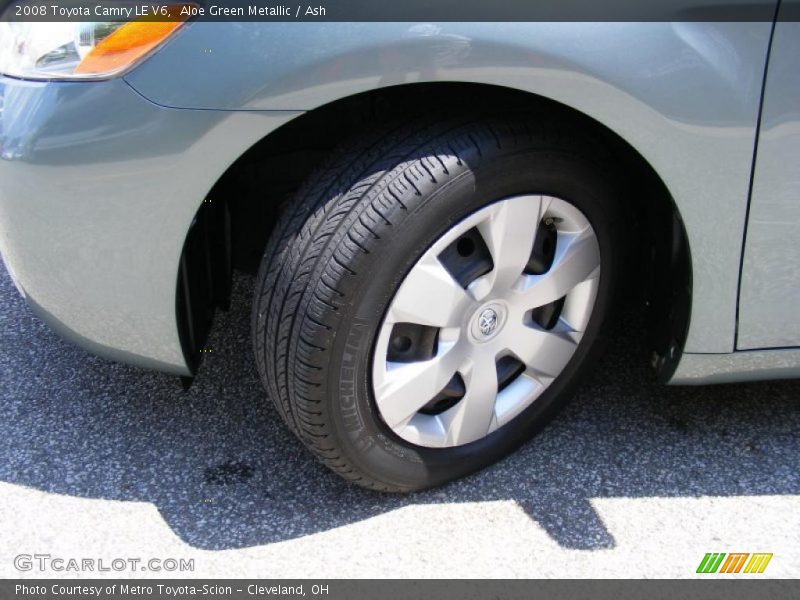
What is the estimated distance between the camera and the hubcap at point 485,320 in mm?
1933

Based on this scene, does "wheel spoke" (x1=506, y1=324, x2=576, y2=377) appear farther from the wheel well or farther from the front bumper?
the front bumper

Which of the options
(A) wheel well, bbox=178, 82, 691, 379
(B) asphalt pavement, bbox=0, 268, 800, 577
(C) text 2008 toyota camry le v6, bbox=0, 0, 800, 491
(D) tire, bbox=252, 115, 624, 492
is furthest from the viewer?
(B) asphalt pavement, bbox=0, 268, 800, 577

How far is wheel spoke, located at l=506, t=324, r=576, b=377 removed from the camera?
2.12 metres

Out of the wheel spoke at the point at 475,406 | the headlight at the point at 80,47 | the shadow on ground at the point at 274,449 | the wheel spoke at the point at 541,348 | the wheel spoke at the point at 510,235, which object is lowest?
the shadow on ground at the point at 274,449

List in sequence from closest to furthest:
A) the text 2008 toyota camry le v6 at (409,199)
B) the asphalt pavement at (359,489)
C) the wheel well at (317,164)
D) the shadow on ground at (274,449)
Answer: the text 2008 toyota camry le v6 at (409,199), the wheel well at (317,164), the asphalt pavement at (359,489), the shadow on ground at (274,449)

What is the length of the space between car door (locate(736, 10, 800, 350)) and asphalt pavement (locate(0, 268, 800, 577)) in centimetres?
42

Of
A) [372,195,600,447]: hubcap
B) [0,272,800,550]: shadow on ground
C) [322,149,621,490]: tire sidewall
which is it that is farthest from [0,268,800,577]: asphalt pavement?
[372,195,600,447]: hubcap

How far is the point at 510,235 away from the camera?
195 cm

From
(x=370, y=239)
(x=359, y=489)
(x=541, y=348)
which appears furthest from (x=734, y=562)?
(x=370, y=239)

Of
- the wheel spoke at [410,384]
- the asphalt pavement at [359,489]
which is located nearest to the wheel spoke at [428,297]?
the wheel spoke at [410,384]

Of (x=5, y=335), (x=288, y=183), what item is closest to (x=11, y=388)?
(x=5, y=335)

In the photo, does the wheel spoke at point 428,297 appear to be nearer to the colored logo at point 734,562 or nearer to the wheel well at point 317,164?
the wheel well at point 317,164

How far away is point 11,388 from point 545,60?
166 cm

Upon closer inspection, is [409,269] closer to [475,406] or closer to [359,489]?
[475,406]
